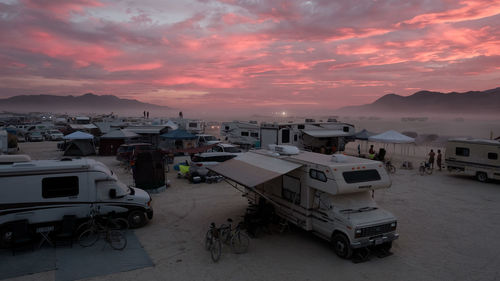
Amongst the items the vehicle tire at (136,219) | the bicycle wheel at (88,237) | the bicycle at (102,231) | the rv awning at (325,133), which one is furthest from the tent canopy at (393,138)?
the bicycle wheel at (88,237)

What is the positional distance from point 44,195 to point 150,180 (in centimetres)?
599

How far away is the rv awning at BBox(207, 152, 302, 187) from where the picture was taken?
8469 millimetres

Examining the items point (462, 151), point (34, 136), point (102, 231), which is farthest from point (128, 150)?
point (34, 136)

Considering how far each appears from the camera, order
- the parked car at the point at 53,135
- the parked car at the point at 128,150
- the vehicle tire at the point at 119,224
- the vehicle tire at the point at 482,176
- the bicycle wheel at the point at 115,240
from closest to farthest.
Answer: the bicycle wheel at the point at 115,240 → the vehicle tire at the point at 119,224 → the vehicle tire at the point at 482,176 → the parked car at the point at 128,150 → the parked car at the point at 53,135

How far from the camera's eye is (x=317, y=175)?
27.5 ft

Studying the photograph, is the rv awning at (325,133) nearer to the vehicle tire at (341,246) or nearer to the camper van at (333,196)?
the camper van at (333,196)

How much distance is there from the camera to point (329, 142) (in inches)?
1073

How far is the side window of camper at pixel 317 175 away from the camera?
8.17 metres

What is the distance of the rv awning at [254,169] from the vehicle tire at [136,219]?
2.74 metres

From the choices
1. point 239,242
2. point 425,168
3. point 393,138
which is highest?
point 393,138

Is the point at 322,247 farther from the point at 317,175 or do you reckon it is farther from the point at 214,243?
the point at 214,243

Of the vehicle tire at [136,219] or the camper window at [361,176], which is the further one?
the vehicle tire at [136,219]

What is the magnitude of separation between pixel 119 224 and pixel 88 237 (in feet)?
2.94

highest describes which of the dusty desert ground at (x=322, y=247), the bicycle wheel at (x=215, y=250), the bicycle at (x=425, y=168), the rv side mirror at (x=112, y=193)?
the rv side mirror at (x=112, y=193)
